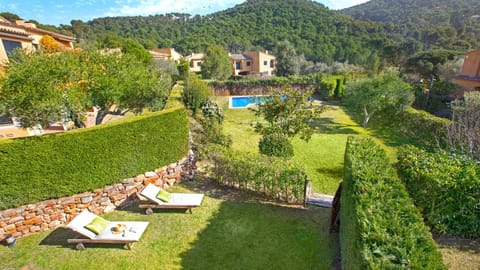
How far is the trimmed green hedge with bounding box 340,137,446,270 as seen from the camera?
314 centimetres

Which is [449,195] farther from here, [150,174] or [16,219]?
[16,219]

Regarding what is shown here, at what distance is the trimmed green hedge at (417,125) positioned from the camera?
1446cm

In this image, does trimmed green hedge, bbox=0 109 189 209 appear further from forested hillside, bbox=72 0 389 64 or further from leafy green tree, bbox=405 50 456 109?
forested hillside, bbox=72 0 389 64

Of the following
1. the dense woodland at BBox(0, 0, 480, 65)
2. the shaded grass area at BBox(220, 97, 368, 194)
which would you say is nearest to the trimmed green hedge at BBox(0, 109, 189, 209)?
the shaded grass area at BBox(220, 97, 368, 194)

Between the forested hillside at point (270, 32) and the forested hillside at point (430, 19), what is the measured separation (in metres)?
11.4

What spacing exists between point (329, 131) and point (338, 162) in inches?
266

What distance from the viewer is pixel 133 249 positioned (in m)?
6.53

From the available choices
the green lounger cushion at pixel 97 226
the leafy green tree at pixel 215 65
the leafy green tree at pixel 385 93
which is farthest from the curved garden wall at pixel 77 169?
the leafy green tree at pixel 215 65

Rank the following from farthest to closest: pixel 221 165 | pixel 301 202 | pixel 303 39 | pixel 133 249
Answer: pixel 303 39
pixel 221 165
pixel 301 202
pixel 133 249

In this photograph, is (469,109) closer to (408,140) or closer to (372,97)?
(408,140)

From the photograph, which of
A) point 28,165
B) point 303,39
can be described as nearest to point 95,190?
point 28,165

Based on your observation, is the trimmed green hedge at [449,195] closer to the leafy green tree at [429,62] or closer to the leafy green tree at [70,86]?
the leafy green tree at [70,86]

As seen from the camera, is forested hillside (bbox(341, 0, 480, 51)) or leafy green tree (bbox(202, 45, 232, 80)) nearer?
leafy green tree (bbox(202, 45, 232, 80))

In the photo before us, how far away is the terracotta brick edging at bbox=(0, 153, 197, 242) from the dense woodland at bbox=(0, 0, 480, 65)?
6333 centimetres
